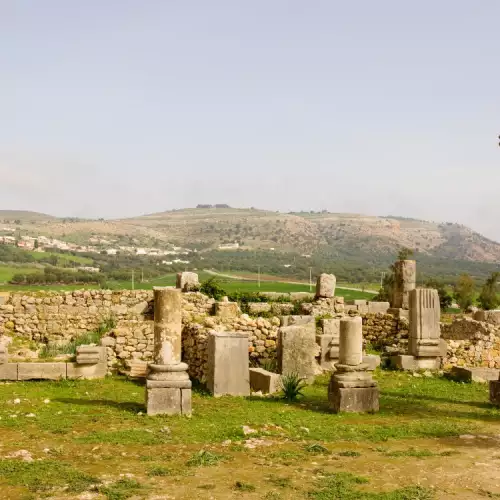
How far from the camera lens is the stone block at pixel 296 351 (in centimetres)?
1547

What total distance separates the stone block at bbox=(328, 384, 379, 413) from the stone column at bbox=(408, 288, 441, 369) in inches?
241

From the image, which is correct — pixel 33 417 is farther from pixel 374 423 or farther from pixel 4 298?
pixel 4 298

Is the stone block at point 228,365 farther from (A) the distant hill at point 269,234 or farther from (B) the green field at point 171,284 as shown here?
(A) the distant hill at point 269,234

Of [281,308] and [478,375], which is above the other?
[281,308]

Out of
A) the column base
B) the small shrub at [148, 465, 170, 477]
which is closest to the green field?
the column base

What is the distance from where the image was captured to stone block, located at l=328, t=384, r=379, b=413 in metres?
12.2

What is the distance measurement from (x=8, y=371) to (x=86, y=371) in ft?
5.21

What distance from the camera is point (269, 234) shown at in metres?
163

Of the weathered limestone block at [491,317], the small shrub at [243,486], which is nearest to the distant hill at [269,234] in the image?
the weathered limestone block at [491,317]

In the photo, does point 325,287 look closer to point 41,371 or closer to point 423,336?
point 423,336

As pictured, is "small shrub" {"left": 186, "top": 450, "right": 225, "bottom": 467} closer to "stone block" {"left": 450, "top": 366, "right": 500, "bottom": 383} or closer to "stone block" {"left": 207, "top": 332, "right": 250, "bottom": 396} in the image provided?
"stone block" {"left": 207, "top": 332, "right": 250, "bottom": 396}

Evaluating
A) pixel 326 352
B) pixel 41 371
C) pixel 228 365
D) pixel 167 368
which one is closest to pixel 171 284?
pixel 326 352

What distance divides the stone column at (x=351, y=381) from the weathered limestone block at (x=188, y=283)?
13810 mm

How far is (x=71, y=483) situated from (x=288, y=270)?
3488 inches
